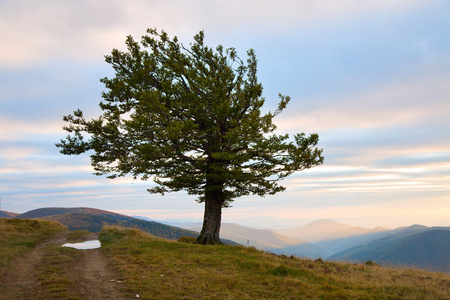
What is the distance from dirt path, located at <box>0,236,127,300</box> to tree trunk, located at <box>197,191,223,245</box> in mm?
8394

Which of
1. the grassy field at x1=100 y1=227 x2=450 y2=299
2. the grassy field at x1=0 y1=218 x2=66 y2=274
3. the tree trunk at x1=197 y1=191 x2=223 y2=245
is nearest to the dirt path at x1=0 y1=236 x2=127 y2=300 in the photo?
the grassy field at x1=100 y1=227 x2=450 y2=299

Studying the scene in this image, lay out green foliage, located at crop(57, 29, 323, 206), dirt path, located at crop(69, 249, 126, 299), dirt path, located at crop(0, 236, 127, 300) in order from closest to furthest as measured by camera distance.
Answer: dirt path, located at crop(0, 236, 127, 300) < dirt path, located at crop(69, 249, 126, 299) < green foliage, located at crop(57, 29, 323, 206)

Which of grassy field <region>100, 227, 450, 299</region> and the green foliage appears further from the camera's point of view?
the green foliage

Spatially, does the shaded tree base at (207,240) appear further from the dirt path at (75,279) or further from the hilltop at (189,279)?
the dirt path at (75,279)

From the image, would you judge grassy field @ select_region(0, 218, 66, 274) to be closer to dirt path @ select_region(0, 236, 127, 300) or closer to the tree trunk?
dirt path @ select_region(0, 236, 127, 300)

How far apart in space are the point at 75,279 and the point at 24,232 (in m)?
21.8

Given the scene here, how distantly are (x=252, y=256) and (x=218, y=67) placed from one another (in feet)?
48.9

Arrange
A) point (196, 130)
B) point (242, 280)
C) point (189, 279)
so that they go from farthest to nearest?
point (196, 130), point (189, 279), point (242, 280)

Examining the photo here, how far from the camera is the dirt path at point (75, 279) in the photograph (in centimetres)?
974

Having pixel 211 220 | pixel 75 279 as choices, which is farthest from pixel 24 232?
pixel 75 279

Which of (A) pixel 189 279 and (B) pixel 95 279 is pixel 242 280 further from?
(B) pixel 95 279

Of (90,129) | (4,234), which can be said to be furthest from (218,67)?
(4,234)

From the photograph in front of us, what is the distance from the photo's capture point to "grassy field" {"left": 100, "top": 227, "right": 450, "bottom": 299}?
9.83 m

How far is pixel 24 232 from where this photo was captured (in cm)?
2791
